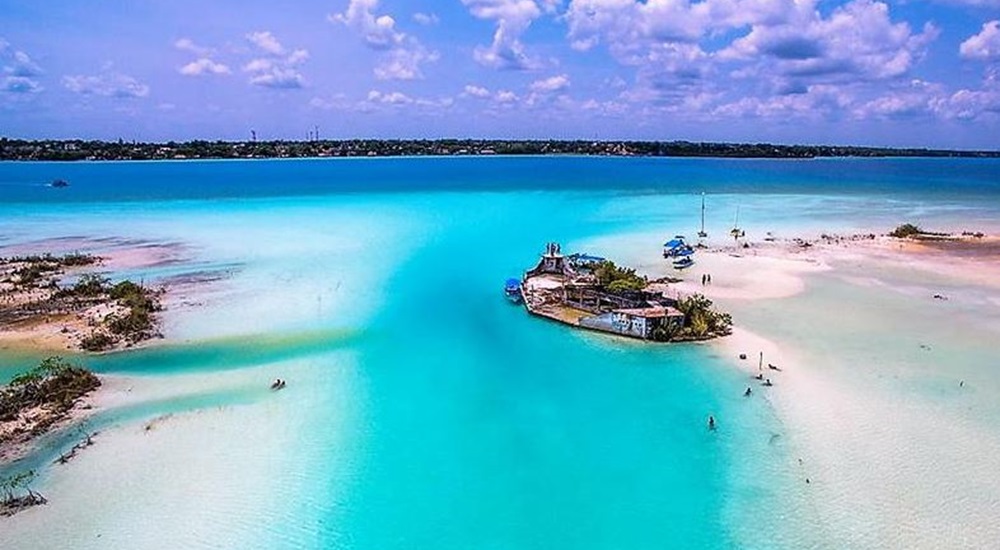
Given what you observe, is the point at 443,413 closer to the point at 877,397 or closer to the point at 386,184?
the point at 877,397

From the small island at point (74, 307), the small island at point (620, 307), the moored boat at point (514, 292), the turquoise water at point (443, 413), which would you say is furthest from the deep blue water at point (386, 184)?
the small island at point (620, 307)

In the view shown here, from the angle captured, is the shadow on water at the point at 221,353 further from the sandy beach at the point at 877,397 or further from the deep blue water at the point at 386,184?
the deep blue water at the point at 386,184

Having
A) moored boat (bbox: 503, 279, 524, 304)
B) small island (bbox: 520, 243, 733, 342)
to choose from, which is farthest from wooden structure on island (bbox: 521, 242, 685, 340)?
moored boat (bbox: 503, 279, 524, 304)

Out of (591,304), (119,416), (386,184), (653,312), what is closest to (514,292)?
(591,304)

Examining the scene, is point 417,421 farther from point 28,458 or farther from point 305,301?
point 305,301

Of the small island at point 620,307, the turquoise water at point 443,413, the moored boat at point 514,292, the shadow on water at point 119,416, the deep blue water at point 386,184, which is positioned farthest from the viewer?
the deep blue water at point 386,184
